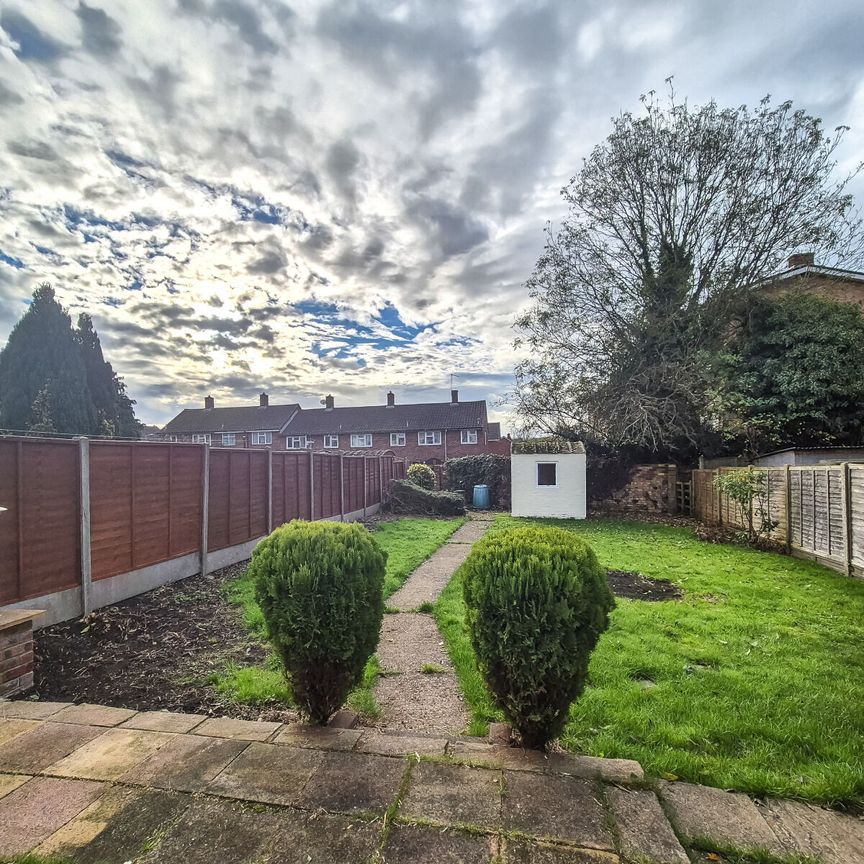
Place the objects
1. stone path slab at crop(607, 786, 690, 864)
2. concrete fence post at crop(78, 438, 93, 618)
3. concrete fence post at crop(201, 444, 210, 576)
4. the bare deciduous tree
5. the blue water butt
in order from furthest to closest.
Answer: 1. the blue water butt
2. the bare deciduous tree
3. concrete fence post at crop(201, 444, 210, 576)
4. concrete fence post at crop(78, 438, 93, 618)
5. stone path slab at crop(607, 786, 690, 864)

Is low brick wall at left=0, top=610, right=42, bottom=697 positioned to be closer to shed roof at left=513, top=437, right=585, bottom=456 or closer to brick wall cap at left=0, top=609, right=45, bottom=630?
brick wall cap at left=0, top=609, right=45, bottom=630

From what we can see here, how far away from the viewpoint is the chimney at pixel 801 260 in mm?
16266

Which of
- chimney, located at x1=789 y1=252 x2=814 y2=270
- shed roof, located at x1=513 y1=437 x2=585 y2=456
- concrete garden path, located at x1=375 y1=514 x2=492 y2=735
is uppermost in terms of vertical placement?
chimney, located at x1=789 y1=252 x2=814 y2=270

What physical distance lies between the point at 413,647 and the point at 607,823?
3.10 meters

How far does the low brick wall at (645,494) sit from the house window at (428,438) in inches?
710

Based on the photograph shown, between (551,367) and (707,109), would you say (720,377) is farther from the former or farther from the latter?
(707,109)

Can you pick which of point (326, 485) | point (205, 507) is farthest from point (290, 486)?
point (205, 507)

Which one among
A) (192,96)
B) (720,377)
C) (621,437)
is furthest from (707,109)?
(192,96)

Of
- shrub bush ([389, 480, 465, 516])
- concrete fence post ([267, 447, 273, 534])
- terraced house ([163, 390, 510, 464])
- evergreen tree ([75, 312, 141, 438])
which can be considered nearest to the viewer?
concrete fence post ([267, 447, 273, 534])

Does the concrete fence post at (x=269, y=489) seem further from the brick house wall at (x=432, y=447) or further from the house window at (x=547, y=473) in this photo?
the brick house wall at (x=432, y=447)

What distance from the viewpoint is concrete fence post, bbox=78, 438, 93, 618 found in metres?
5.20

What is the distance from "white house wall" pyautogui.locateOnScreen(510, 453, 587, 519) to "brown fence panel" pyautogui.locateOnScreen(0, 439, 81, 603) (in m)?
13.8

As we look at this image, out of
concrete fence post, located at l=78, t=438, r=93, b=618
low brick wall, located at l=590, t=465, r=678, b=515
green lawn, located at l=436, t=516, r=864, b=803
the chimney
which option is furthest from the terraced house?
concrete fence post, located at l=78, t=438, r=93, b=618

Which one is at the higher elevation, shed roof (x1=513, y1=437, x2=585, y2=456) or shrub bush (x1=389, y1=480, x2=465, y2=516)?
shed roof (x1=513, y1=437, x2=585, y2=456)
